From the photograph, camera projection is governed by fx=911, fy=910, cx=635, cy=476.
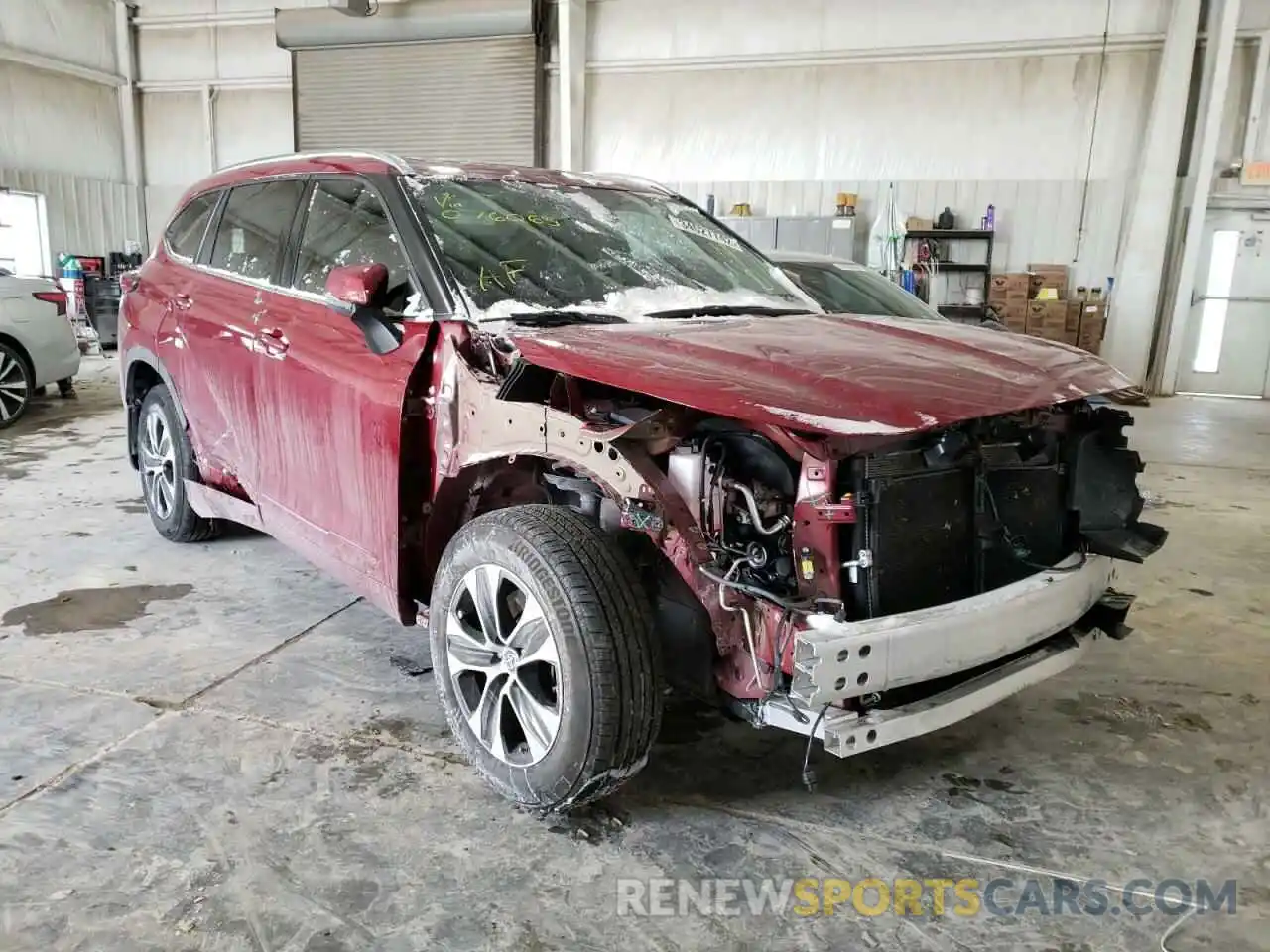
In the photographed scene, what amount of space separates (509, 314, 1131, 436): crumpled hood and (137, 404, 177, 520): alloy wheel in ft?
8.17

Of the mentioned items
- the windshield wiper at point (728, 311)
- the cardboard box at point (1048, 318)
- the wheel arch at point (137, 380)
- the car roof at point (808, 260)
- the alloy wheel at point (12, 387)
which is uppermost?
the car roof at point (808, 260)

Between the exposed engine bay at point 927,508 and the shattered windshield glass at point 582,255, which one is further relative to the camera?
the shattered windshield glass at point 582,255

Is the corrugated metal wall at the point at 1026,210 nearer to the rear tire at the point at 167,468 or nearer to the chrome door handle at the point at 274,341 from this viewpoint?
the rear tire at the point at 167,468

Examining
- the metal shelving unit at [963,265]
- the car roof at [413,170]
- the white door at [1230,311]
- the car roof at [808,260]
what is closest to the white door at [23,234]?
the car roof at [808,260]

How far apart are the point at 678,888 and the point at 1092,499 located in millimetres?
1485

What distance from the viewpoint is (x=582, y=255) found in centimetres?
282

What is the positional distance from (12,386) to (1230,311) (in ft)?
42.7

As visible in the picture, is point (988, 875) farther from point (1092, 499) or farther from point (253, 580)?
point (253, 580)

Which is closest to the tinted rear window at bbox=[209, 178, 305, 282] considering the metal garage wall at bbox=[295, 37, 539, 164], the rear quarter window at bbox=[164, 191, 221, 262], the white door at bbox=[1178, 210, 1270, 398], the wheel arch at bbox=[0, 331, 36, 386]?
the rear quarter window at bbox=[164, 191, 221, 262]

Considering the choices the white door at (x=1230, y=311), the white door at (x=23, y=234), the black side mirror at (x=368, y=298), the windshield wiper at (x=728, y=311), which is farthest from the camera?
the white door at (x=23, y=234)

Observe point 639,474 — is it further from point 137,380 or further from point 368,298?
point 137,380

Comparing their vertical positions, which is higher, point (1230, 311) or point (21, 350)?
point (1230, 311)

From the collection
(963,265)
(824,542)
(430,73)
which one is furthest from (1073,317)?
(824,542)

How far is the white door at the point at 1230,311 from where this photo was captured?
1104 cm
